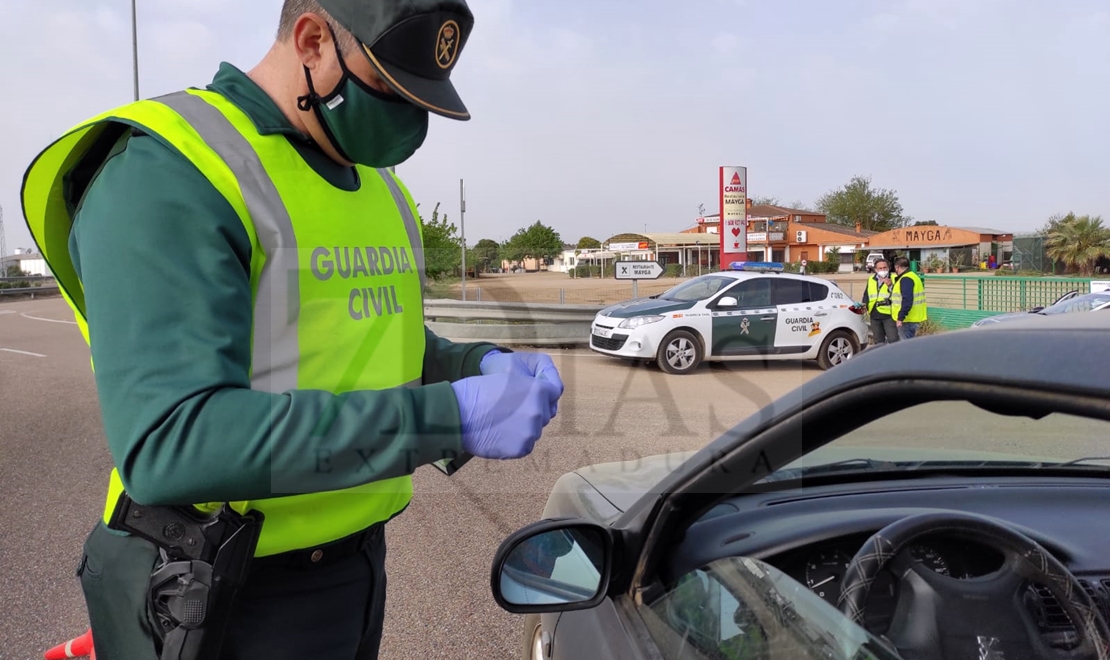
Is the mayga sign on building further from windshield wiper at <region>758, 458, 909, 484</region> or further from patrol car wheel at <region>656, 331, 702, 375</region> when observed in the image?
windshield wiper at <region>758, 458, 909, 484</region>

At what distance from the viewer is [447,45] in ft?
5.03

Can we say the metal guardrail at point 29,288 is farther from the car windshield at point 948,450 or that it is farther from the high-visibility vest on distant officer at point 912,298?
the car windshield at point 948,450

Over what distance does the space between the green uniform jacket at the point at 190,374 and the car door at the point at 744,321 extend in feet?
34.6

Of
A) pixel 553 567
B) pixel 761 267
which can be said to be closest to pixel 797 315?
pixel 761 267

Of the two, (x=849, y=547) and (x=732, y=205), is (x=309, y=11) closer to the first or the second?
(x=849, y=547)

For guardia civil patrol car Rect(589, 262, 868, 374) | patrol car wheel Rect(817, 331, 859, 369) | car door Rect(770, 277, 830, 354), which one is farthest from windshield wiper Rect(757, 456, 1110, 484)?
patrol car wheel Rect(817, 331, 859, 369)

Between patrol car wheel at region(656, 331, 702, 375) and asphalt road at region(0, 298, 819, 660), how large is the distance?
23 centimetres

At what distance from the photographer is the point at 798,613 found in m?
1.37

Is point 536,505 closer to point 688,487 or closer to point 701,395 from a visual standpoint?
point 688,487

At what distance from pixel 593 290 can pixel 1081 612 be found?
85.4 ft

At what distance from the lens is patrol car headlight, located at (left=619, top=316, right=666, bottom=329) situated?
36.7ft

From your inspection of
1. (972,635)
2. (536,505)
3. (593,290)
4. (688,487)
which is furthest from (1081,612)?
(593,290)

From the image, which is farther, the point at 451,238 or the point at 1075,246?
the point at 451,238

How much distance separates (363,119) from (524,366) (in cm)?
59
